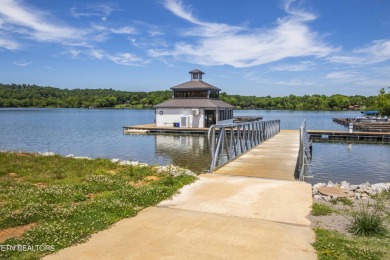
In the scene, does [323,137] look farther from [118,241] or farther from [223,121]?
[118,241]

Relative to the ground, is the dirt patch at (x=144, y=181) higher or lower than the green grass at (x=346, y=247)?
lower

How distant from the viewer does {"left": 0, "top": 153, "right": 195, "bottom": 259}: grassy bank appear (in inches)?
210

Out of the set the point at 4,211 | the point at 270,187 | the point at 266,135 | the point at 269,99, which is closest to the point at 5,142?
the point at 266,135

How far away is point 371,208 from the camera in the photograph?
26.1 feet

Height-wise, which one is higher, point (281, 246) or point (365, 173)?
point (281, 246)

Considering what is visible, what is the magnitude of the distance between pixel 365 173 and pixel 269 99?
15368cm

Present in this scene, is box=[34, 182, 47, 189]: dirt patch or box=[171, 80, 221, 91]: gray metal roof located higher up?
box=[171, 80, 221, 91]: gray metal roof

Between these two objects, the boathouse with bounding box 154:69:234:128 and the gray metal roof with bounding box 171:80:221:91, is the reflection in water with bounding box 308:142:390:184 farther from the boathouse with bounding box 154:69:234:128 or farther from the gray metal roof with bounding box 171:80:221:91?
the gray metal roof with bounding box 171:80:221:91

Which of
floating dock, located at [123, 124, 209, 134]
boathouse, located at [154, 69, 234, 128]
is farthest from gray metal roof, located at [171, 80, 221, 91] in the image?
floating dock, located at [123, 124, 209, 134]

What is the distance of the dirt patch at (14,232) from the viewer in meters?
5.52

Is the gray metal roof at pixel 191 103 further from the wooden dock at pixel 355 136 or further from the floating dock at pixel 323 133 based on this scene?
the wooden dock at pixel 355 136

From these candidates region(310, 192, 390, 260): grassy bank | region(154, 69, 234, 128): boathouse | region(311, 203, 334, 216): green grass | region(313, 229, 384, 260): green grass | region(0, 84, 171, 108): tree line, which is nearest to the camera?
region(313, 229, 384, 260): green grass

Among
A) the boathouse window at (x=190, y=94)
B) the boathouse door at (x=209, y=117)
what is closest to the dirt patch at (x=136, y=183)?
the boathouse door at (x=209, y=117)

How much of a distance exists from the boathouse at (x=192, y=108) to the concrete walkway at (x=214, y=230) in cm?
3402
